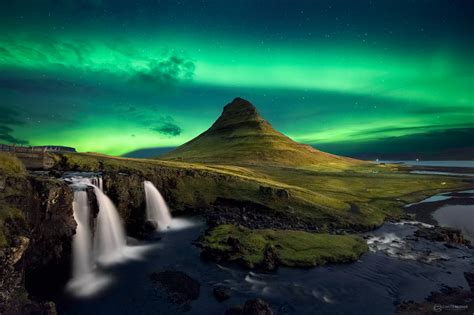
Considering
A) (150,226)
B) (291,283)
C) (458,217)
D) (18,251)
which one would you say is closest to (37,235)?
(18,251)

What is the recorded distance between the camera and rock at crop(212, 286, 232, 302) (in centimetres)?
3028

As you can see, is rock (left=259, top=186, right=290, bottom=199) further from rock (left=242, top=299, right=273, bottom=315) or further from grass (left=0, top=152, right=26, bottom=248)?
grass (left=0, top=152, right=26, bottom=248)

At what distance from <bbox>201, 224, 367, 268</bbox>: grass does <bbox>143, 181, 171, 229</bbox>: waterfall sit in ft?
41.7

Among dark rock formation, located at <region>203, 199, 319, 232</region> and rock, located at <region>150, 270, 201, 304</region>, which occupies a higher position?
dark rock formation, located at <region>203, 199, 319, 232</region>

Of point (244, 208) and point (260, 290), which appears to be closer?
point (260, 290)

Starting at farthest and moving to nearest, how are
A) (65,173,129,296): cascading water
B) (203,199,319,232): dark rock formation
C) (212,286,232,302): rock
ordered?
(203,199,319,232): dark rock formation < (65,173,129,296): cascading water < (212,286,232,302): rock

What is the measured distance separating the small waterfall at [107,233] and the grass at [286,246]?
40.3 ft

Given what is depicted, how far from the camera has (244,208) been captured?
6419 centimetres

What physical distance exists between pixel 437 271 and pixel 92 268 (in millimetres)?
42990

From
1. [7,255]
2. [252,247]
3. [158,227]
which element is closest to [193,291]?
[252,247]

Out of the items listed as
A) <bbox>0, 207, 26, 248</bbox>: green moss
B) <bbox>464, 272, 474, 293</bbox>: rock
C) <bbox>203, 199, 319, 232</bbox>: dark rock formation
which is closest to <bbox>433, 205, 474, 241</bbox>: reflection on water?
<bbox>464, 272, 474, 293</bbox>: rock

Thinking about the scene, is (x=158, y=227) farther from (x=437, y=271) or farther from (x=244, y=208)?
(x=437, y=271)

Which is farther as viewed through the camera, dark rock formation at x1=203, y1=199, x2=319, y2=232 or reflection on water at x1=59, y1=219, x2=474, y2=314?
dark rock formation at x1=203, y1=199, x2=319, y2=232

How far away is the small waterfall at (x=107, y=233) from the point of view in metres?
41.4
